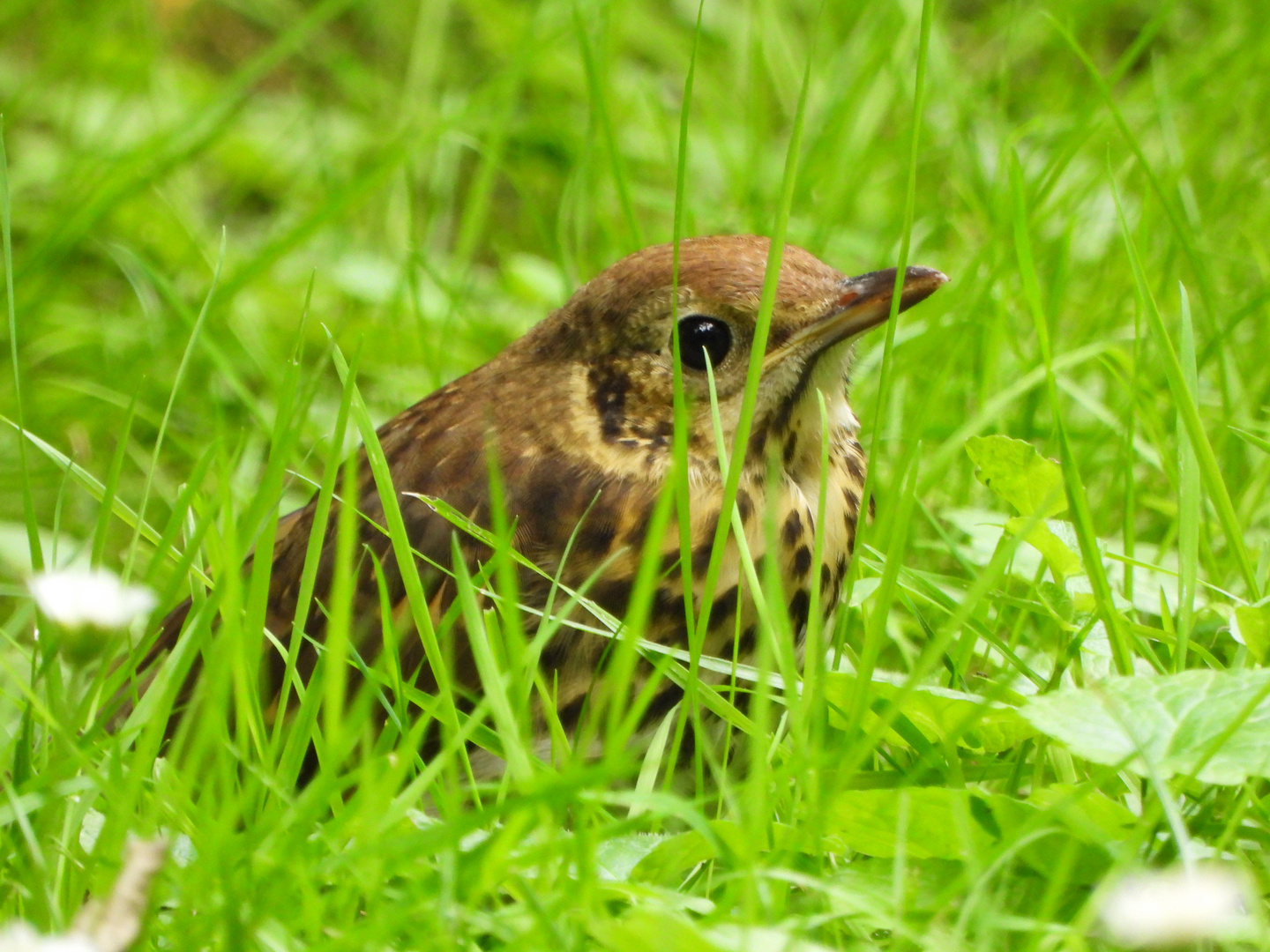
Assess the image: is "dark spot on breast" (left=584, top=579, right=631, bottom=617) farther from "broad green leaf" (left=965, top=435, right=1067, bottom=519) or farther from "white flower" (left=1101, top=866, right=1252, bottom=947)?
"white flower" (left=1101, top=866, right=1252, bottom=947)

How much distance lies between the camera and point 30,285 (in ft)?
10.5

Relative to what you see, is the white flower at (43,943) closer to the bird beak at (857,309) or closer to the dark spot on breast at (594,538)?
the dark spot on breast at (594,538)

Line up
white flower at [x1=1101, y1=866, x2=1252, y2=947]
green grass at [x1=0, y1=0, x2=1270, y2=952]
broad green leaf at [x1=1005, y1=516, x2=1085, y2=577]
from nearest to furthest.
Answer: white flower at [x1=1101, y1=866, x2=1252, y2=947]
green grass at [x1=0, y1=0, x2=1270, y2=952]
broad green leaf at [x1=1005, y1=516, x2=1085, y2=577]

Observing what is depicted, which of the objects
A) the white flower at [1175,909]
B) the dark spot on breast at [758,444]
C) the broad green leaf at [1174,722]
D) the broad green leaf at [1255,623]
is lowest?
the white flower at [1175,909]

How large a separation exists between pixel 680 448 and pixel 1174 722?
1.68 ft

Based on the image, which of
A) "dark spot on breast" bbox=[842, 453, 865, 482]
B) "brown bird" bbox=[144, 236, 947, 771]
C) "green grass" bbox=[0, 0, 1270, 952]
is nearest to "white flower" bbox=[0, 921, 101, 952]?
"green grass" bbox=[0, 0, 1270, 952]

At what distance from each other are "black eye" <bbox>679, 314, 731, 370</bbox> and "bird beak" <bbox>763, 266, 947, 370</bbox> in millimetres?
57

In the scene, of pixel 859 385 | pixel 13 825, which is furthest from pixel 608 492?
pixel 859 385

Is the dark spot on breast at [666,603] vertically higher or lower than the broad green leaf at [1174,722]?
higher

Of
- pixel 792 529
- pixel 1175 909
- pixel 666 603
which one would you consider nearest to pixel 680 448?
pixel 666 603

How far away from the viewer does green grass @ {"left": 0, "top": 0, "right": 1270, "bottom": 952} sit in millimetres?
1368

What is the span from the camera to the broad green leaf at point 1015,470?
1.82 metres

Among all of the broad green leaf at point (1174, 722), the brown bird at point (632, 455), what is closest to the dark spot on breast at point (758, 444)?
the brown bird at point (632, 455)

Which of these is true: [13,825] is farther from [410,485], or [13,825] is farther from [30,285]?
[30,285]
